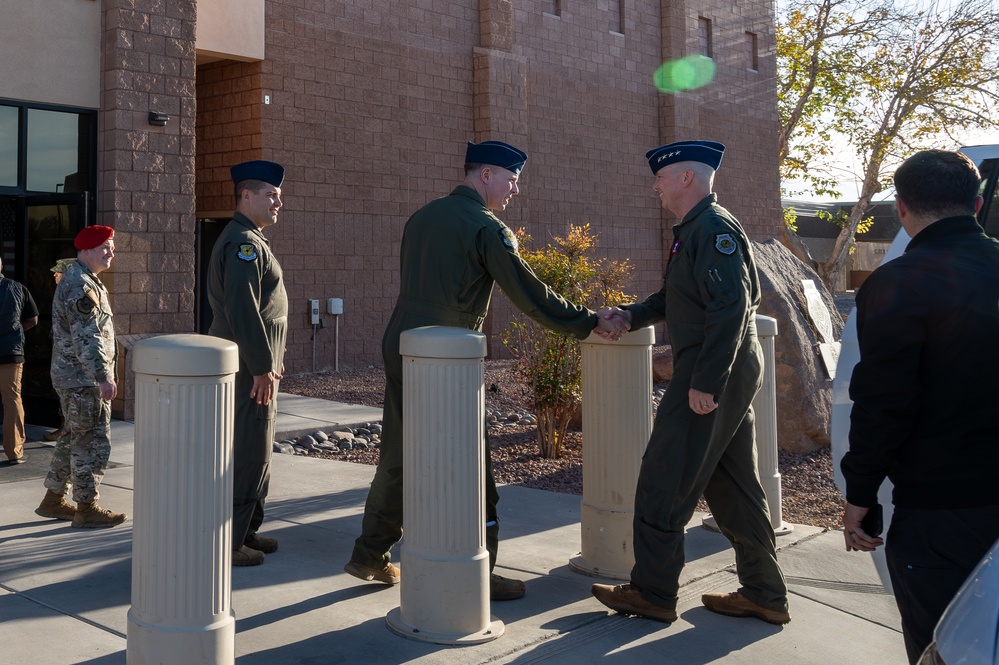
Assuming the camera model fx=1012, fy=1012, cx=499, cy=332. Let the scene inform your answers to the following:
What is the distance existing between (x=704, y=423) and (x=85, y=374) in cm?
386

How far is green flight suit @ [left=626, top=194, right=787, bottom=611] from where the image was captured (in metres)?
4.36

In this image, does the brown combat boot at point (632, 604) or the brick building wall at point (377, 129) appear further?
the brick building wall at point (377, 129)

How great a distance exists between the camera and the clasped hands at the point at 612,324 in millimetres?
5004

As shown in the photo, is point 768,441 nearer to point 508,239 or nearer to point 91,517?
point 508,239

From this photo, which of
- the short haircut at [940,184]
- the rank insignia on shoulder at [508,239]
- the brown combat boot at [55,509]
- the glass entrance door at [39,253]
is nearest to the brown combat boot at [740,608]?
the rank insignia on shoulder at [508,239]

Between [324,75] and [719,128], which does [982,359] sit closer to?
[324,75]

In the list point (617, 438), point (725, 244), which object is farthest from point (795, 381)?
point (725, 244)

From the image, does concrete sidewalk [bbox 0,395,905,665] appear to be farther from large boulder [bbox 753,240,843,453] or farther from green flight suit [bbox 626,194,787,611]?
large boulder [bbox 753,240,843,453]

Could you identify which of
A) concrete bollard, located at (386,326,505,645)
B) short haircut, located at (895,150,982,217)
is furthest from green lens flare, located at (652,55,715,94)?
short haircut, located at (895,150,982,217)

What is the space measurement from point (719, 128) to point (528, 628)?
1961 cm

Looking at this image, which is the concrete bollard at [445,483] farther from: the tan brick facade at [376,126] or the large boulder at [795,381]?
the tan brick facade at [376,126]

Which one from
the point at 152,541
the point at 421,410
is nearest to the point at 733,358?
the point at 421,410

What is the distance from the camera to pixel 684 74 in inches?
843

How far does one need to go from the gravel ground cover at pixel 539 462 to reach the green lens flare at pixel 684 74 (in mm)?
9842
